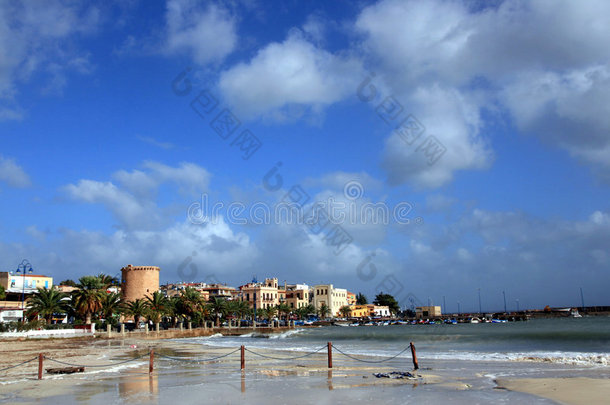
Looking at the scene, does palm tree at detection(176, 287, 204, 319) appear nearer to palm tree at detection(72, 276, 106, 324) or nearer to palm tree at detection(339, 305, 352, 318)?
palm tree at detection(72, 276, 106, 324)

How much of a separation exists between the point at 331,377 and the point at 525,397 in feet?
21.8

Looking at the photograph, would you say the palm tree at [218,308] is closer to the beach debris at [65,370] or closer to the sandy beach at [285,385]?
the sandy beach at [285,385]

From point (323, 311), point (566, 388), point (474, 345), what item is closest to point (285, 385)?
point (566, 388)

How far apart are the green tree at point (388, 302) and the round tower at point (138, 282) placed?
97.0 metres

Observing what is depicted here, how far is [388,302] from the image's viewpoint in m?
158

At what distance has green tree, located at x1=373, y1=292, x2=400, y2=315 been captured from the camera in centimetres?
15838

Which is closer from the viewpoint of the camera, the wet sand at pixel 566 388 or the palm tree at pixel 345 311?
the wet sand at pixel 566 388

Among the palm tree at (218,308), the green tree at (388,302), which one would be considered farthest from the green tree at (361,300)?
the palm tree at (218,308)

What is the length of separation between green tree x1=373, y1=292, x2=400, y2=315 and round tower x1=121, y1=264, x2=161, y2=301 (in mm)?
96993

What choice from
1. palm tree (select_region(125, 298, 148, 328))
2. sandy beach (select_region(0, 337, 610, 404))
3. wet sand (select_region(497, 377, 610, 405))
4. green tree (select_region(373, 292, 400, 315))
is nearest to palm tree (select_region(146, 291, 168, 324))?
palm tree (select_region(125, 298, 148, 328))

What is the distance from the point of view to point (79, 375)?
1891 cm

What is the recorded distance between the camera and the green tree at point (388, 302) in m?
158

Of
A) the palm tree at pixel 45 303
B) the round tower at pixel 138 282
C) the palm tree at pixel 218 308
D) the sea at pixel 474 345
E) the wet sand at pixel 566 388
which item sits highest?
the round tower at pixel 138 282

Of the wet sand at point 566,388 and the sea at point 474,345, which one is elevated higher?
the wet sand at point 566,388
